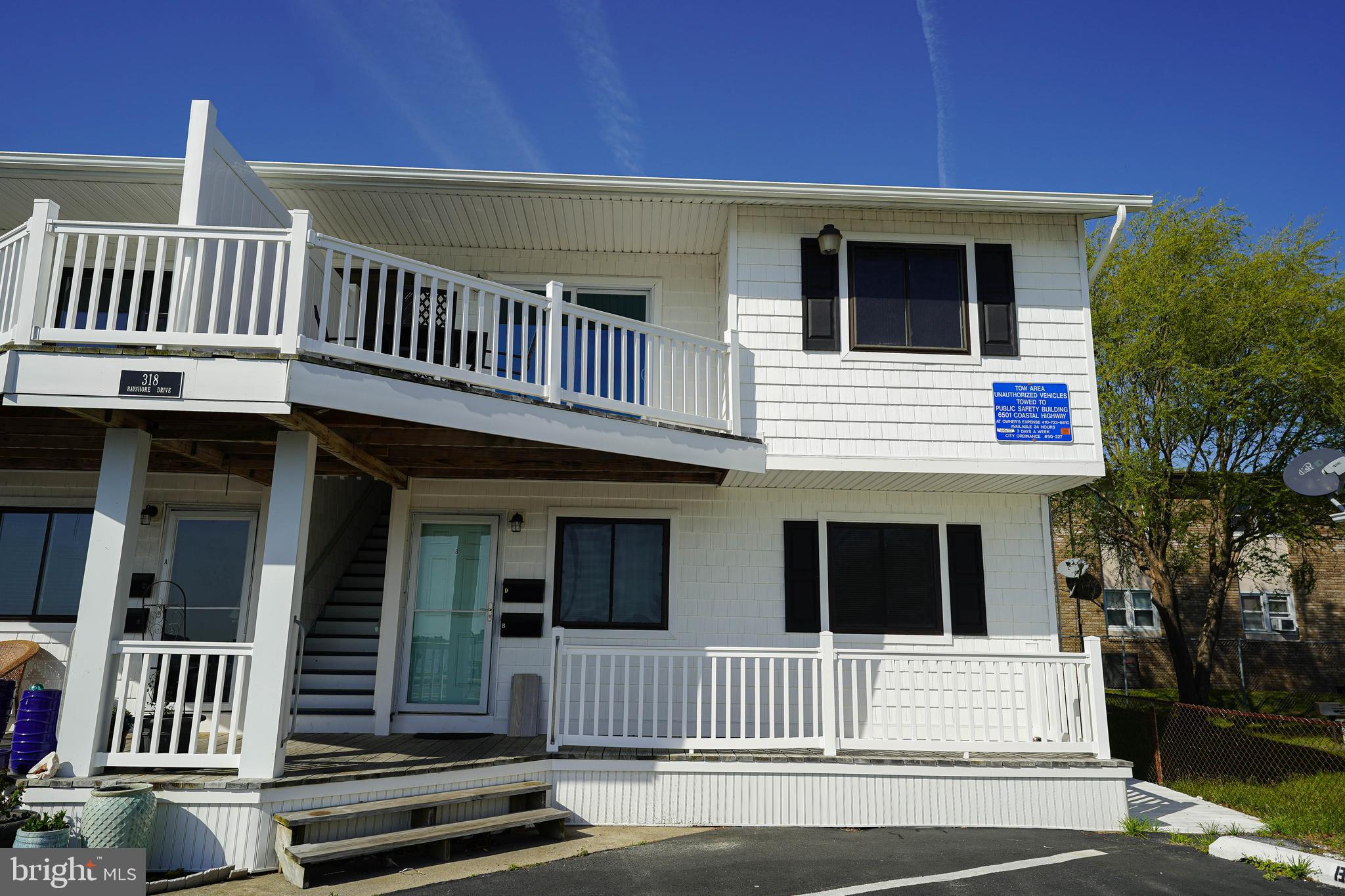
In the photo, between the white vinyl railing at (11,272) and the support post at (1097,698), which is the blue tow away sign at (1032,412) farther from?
the white vinyl railing at (11,272)

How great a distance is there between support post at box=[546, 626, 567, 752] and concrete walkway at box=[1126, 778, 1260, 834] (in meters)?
5.57

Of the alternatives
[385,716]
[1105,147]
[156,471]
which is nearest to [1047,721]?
[385,716]

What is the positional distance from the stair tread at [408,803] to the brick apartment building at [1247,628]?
18308mm

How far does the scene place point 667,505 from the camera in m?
9.33

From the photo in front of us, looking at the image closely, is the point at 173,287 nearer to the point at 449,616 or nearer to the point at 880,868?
the point at 449,616

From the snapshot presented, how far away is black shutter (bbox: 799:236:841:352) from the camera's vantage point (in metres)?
8.95

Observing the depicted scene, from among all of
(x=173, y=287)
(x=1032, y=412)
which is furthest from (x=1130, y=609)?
(x=173, y=287)

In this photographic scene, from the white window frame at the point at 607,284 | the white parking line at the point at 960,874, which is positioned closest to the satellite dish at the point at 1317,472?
the white parking line at the point at 960,874

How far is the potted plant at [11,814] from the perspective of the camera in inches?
204

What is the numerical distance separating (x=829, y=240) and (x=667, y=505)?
3414mm

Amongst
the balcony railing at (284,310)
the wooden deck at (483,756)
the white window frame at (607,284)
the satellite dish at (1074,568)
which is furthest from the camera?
the satellite dish at (1074,568)

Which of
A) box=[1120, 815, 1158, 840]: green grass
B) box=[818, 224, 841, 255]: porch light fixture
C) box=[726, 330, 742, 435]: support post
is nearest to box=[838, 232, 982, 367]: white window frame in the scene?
box=[818, 224, 841, 255]: porch light fixture

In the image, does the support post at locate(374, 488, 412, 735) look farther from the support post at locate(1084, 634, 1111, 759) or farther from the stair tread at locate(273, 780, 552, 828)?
the support post at locate(1084, 634, 1111, 759)

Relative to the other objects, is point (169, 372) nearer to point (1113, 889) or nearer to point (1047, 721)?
point (1113, 889)
